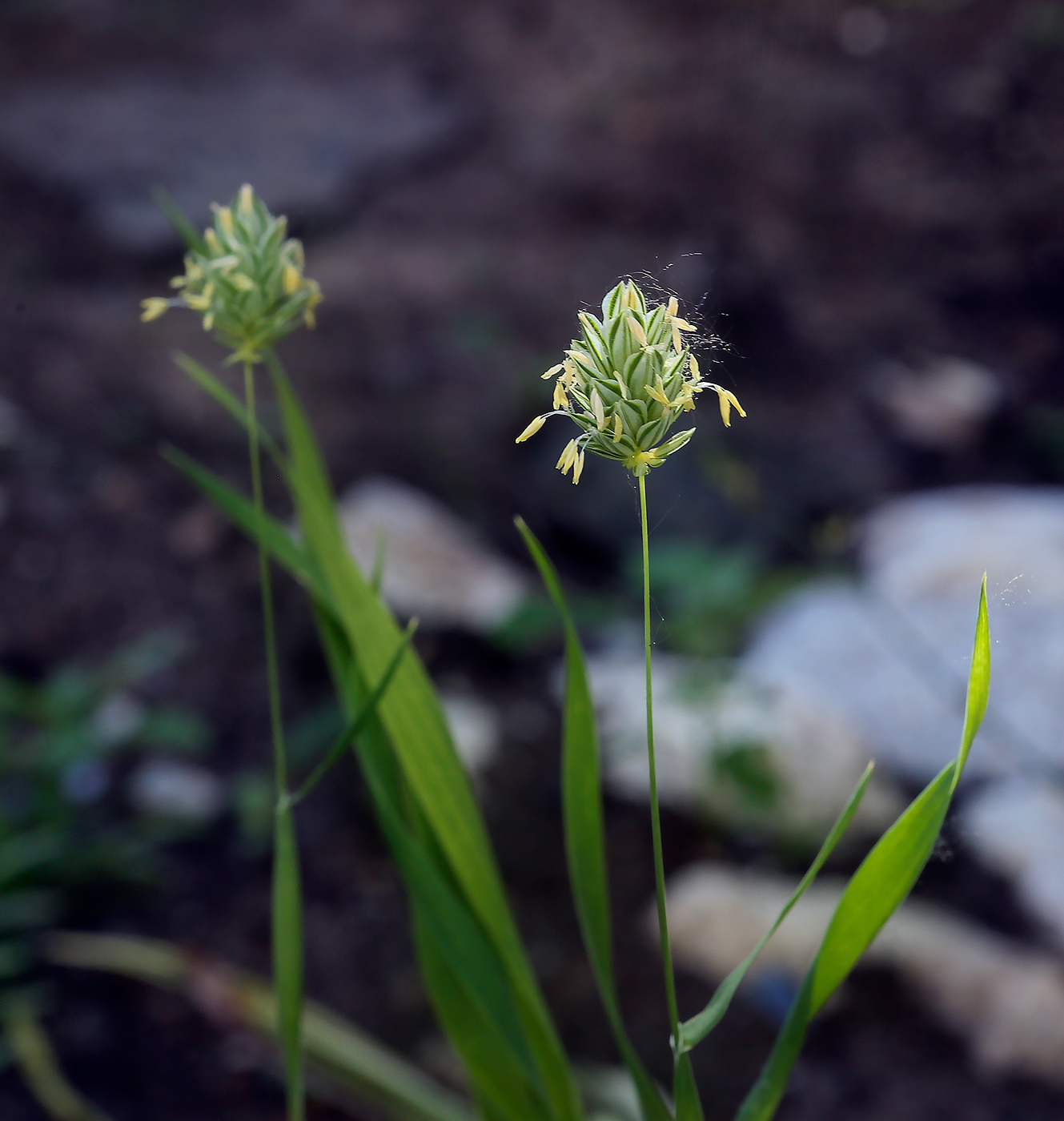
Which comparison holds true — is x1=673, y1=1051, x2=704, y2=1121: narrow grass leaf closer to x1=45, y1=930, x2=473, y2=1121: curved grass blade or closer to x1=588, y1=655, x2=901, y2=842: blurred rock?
x1=45, y1=930, x2=473, y2=1121: curved grass blade


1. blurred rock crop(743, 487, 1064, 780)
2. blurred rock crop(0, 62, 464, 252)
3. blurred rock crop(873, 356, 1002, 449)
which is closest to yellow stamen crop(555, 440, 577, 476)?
blurred rock crop(743, 487, 1064, 780)

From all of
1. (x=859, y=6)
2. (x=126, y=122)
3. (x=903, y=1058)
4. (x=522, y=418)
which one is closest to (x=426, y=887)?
(x=903, y=1058)

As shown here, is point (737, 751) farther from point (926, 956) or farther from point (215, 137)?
point (215, 137)

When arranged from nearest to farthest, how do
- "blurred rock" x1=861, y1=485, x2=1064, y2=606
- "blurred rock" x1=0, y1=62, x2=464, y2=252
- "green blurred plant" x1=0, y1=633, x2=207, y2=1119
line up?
"green blurred plant" x1=0, y1=633, x2=207, y2=1119 < "blurred rock" x1=861, y1=485, x2=1064, y2=606 < "blurred rock" x1=0, y1=62, x2=464, y2=252

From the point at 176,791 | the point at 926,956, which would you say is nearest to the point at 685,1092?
the point at 926,956

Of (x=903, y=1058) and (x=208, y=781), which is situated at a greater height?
(x=208, y=781)

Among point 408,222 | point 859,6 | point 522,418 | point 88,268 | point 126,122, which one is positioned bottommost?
point 522,418

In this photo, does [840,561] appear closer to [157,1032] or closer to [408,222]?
[157,1032]
